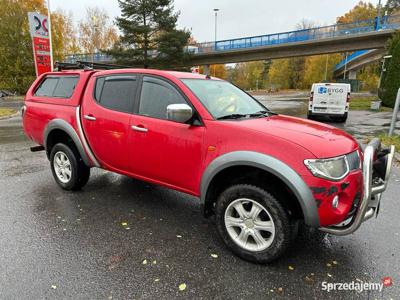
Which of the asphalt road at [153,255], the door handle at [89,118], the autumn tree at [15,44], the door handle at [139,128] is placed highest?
the autumn tree at [15,44]

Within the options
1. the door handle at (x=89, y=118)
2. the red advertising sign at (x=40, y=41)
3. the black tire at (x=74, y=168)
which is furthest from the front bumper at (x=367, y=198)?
the red advertising sign at (x=40, y=41)

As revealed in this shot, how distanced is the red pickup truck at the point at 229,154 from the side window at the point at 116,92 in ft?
0.05

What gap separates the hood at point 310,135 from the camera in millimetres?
2461

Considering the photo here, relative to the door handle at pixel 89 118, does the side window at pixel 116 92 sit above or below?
above

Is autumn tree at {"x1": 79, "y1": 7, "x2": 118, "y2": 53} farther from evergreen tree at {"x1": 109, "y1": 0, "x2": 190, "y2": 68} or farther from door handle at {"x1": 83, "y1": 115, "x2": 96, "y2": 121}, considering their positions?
door handle at {"x1": 83, "y1": 115, "x2": 96, "y2": 121}

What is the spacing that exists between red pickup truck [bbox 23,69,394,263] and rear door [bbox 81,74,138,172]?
0.05 feet

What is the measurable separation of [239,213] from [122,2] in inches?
1386

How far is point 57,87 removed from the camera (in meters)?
4.59

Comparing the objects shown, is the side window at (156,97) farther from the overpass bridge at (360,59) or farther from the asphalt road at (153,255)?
the overpass bridge at (360,59)

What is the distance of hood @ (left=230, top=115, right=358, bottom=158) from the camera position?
2461mm

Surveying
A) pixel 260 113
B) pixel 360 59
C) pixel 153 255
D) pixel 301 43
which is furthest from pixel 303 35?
pixel 153 255

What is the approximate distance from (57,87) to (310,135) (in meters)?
3.97

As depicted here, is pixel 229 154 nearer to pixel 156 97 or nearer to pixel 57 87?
pixel 156 97

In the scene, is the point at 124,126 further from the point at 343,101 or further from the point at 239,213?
the point at 343,101
